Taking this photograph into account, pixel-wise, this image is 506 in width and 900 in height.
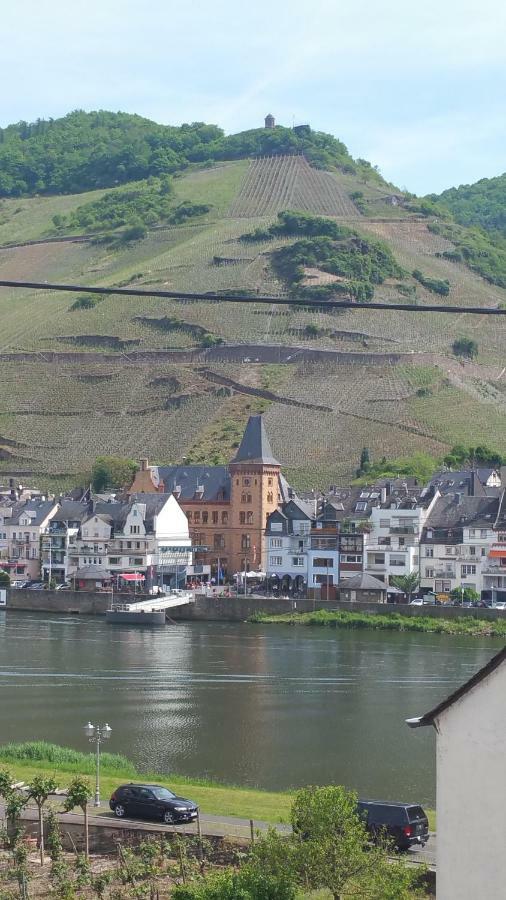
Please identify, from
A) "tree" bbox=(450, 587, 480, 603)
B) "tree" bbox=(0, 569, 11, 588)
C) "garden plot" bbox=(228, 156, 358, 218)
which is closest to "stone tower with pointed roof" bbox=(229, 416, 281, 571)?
"tree" bbox=(0, 569, 11, 588)

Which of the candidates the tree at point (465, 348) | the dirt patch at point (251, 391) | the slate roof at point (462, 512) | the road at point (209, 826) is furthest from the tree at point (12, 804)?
the tree at point (465, 348)

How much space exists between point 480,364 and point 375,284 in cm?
1686

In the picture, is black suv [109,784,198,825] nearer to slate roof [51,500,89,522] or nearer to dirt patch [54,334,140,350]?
slate roof [51,500,89,522]

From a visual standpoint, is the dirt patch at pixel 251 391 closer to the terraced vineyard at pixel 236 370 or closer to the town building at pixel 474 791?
the terraced vineyard at pixel 236 370

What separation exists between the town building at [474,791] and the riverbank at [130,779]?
40.2 feet

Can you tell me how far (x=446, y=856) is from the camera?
9.82m

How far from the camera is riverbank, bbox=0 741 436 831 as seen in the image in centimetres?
2402

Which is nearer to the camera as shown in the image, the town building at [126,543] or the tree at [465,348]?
the town building at [126,543]

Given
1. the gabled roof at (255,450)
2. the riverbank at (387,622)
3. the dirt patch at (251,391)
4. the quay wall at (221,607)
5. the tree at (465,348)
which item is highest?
the tree at (465,348)

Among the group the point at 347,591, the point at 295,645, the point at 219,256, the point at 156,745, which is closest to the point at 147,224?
the point at 219,256

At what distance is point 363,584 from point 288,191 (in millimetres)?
104439

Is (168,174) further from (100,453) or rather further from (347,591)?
(347,591)

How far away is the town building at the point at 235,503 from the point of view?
73.8 meters

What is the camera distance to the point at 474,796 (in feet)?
32.1
